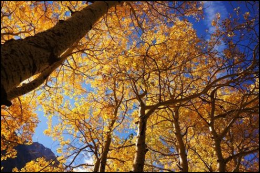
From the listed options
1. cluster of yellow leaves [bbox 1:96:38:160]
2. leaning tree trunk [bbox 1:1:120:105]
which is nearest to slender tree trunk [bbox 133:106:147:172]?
leaning tree trunk [bbox 1:1:120:105]

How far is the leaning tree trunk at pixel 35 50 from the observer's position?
1626mm

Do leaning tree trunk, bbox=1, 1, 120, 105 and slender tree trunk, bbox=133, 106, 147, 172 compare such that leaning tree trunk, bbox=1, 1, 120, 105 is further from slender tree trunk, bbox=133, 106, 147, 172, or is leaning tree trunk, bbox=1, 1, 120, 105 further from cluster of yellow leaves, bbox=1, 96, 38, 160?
cluster of yellow leaves, bbox=1, 96, 38, 160

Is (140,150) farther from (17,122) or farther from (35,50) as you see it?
(17,122)

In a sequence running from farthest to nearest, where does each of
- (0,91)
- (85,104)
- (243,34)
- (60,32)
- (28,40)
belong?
(85,104) < (243,34) < (60,32) < (28,40) < (0,91)

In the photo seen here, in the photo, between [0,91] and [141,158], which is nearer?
[0,91]

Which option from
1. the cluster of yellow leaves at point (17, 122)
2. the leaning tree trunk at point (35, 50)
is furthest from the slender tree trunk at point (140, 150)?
the cluster of yellow leaves at point (17, 122)

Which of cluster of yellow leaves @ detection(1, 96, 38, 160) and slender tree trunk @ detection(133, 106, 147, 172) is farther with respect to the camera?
cluster of yellow leaves @ detection(1, 96, 38, 160)

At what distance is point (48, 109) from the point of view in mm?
8375

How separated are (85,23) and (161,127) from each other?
27.0 ft

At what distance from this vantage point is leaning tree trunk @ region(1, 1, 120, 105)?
163cm

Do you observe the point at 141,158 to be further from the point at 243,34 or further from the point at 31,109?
the point at 31,109

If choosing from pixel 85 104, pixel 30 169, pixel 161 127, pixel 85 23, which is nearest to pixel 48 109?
pixel 85 104

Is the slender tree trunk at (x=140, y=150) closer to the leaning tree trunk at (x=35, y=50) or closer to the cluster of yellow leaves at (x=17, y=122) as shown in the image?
the leaning tree trunk at (x=35, y=50)

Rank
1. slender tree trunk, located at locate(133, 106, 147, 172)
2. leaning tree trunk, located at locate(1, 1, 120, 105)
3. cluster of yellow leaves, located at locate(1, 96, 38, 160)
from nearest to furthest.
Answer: leaning tree trunk, located at locate(1, 1, 120, 105) → slender tree trunk, located at locate(133, 106, 147, 172) → cluster of yellow leaves, located at locate(1, 96, 38, 160)
